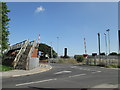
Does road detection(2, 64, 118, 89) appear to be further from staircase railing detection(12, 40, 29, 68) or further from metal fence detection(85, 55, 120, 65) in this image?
metal fence detection(85, 55, 120, 65)

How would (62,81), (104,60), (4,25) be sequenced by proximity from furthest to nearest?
(104,60)
(4,25)
(62,81)

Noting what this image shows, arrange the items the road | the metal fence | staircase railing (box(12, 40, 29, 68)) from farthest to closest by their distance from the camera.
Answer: the metal fence
staircase railing (box(12, 40, 29, 68))
the road

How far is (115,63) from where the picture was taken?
28.6 meters

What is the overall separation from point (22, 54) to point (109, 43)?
30134 millimetres

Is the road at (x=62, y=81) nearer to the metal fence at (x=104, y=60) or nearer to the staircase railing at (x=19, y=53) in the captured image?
the staircase railing at (x=19, y=53)

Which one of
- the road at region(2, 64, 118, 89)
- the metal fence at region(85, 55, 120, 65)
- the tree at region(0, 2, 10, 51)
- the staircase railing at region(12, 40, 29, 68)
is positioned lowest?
the road at region(2, 64, 118, 89)

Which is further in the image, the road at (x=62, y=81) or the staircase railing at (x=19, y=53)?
the staircase railing at (x=19, y=53)

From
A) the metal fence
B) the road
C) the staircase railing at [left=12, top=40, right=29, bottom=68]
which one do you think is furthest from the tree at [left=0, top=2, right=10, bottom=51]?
the metal fence

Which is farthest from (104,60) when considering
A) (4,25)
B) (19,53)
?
(4,25)

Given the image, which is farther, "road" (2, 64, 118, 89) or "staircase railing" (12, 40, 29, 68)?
"staircase railing" (12, 40, 29, 68)

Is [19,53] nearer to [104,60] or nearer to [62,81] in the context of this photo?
[62,81]

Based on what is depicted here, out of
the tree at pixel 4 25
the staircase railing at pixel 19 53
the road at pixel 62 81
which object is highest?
the tree at pixel 4 25

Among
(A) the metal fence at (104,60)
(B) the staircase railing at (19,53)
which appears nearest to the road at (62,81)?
(B) the staircase railing at (19,53)

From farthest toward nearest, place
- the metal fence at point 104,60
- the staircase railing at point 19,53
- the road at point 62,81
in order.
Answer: the metal fence at point 104,60 → the staircase railing at point 19,53 → the road at point 62,81
